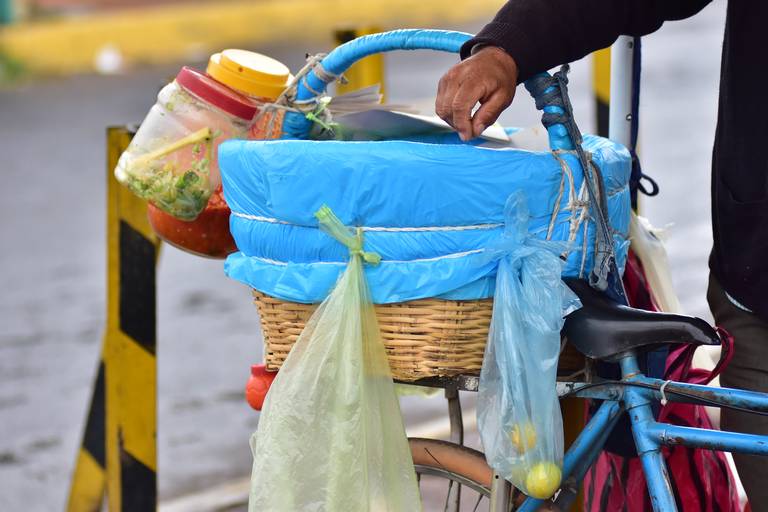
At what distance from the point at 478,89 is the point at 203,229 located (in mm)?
853

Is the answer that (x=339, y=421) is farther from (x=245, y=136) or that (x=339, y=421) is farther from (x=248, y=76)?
(x=248, y=76)

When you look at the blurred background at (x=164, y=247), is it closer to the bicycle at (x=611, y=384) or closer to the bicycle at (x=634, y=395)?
the bicycle at (x=611, y=384)

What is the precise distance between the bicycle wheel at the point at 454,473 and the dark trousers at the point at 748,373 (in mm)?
472

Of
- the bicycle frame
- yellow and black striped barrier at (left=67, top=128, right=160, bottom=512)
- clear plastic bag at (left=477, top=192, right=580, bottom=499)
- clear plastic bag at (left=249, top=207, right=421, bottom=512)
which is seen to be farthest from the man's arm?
yellow and black striped barrier at (left=67, top=128, right=160, bottom=512)

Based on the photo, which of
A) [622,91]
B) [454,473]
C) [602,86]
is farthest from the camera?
[602,86]

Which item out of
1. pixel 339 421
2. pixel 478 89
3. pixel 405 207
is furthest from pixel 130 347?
pixel 478 89

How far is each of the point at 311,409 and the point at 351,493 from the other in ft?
0.51

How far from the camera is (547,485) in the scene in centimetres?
194

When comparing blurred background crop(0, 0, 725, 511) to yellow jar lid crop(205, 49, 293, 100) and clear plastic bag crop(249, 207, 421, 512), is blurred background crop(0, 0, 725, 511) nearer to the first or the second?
yellow jar lid crop(205, 49, 293, 100)

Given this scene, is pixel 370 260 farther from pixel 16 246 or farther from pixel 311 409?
pixel 16 246

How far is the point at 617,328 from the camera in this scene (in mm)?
1972

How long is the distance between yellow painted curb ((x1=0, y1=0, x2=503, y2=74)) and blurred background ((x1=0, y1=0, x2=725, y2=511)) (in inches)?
1.0

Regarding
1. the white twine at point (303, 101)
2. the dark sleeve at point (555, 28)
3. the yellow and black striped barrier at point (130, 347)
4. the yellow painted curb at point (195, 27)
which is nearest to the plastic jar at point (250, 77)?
the white twine at point (303, 101)

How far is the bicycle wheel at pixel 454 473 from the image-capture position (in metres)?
2.28
